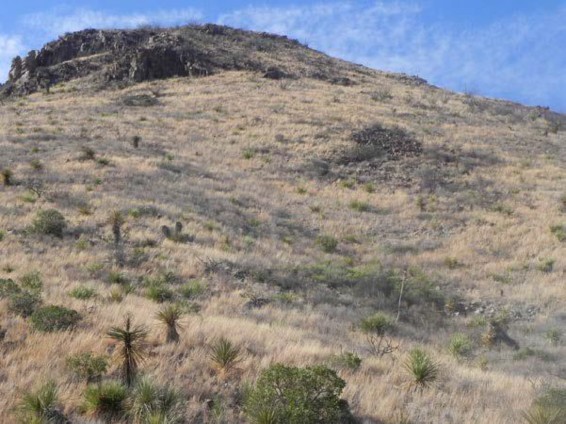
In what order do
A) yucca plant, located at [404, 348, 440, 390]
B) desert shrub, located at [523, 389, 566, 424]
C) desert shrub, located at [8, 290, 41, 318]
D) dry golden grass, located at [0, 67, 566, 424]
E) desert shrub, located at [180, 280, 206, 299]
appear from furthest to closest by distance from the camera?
desert shrub, located at [180, 280, 206, 299] → desert shrub, located at [8, 290, 41, 318] → yucca plant, located at [404, 348, 440, 390] → dry golden grass, located at [0, 67, 566, 424] → desert shrub, located at [523, 389, 566, 424]

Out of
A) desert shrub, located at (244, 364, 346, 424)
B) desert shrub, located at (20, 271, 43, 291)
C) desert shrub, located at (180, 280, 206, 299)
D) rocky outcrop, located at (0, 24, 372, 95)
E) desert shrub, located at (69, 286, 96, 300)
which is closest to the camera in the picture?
desert shrub, located at (244, 364, 346, 424)

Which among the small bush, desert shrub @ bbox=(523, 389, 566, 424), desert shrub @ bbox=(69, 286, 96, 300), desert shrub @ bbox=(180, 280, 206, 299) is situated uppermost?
the small bush

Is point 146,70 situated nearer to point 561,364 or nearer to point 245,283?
point 245,283

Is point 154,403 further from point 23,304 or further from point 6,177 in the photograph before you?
point 6,177

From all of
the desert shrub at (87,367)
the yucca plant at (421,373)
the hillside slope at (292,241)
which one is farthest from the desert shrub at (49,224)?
the yucca plant at (421,373)

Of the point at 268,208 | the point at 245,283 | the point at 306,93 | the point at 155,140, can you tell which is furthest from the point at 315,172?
the point at 306,93

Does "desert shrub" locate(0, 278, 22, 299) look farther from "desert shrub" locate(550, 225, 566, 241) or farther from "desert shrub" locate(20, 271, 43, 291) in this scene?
"desert shrub" locate(550, 225, 566, 241)

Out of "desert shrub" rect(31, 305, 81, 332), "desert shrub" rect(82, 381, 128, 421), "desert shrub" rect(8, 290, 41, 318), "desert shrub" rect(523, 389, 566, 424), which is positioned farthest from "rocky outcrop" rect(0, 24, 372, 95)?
"desert shrub" rect(82, 381, 128, 421)

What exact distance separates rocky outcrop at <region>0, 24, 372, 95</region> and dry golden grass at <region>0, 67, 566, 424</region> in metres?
9.79

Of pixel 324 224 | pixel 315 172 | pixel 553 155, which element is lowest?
pixel 324 224

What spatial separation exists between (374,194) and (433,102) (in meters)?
27.9

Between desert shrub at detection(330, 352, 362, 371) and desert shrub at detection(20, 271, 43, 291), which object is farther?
desert shrub at detection(20, 271, 43, 291)

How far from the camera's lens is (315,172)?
101 ft

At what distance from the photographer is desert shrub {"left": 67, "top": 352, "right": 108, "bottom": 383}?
6.45 metres
